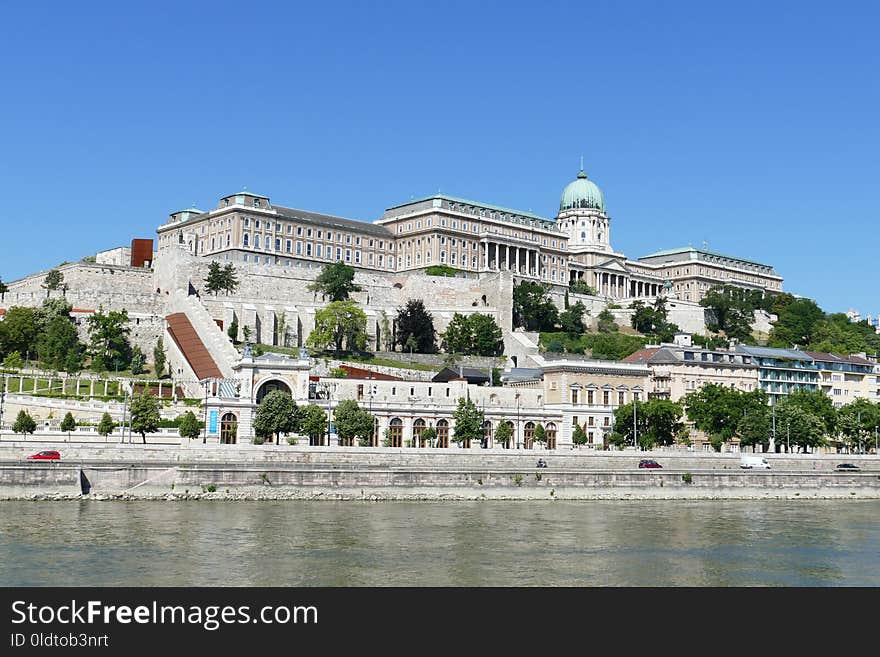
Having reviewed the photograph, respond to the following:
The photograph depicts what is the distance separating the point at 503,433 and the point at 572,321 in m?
48.8

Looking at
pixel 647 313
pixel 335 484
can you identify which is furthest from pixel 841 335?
pixel 335 484

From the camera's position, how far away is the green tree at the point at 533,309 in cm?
12700

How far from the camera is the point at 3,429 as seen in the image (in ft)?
230

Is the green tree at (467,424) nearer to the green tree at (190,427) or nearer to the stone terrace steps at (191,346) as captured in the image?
the green tree at (190,427)

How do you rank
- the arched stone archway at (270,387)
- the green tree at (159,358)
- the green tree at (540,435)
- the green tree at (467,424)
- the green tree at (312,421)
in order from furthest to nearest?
the green tree at (159,358) < the green tree at (540,435) < the green tree at (467,424) < the arched stone archway at (270,387) < the green tree at (312,421)

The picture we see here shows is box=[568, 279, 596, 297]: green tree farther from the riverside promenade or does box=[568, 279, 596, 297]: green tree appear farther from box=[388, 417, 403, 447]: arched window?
the riverside promenade

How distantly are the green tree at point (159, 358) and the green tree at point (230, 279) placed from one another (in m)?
12.7

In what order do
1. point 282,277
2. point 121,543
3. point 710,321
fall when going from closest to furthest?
1. point 121,543
2. point 282,277
3. point 710,321

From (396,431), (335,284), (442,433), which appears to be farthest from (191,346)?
(442,433)

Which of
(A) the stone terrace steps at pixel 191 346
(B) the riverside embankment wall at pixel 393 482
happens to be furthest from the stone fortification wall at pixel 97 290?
(B) the riverside embankment wall at pixel 393 482

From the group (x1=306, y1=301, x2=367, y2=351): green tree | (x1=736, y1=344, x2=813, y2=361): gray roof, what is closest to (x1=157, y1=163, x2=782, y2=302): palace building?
(x1=306, y1=301, x2=367, y2=351): green tree

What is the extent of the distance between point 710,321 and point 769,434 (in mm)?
66652
